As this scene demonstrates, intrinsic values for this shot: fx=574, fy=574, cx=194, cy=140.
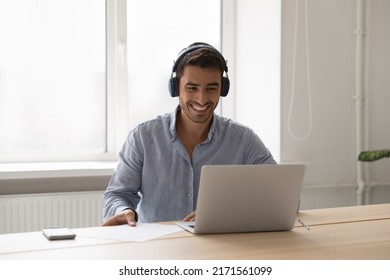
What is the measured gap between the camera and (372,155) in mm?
3229

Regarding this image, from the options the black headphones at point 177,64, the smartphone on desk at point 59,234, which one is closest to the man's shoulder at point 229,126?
the black headphones at point 177,64

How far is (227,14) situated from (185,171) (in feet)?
5.76

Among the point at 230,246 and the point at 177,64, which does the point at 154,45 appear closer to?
the point at 177,64

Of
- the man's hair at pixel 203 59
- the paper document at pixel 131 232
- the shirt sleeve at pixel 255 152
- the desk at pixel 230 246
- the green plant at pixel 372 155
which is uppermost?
the man's hair at pixel 203 59

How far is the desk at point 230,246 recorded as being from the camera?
58.0 inches

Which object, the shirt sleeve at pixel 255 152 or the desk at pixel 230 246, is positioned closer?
the desk at pixel 230 246

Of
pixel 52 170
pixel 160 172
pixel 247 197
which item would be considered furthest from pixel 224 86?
pixel 52 170

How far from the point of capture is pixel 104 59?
11.3 feet

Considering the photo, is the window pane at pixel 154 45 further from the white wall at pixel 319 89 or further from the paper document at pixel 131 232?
the paper document at pixel 131 232

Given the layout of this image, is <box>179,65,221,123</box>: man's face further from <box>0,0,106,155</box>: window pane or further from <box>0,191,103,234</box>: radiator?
<box>0,0,106,155</box>: window pane

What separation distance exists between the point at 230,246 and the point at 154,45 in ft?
7.03

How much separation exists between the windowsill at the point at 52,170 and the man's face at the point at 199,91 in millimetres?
1073

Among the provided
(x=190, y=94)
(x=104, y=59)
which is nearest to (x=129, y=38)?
(x=104, y=59)

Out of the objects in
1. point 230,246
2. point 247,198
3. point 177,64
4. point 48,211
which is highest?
point 177,64
